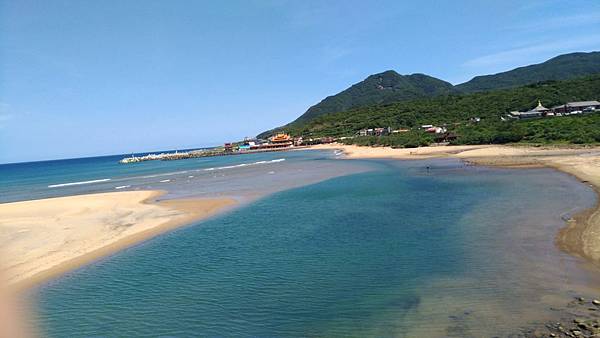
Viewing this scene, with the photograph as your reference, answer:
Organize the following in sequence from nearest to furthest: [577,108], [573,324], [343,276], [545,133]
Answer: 1. [573,324]
2. [343,276]
3. [545,133]
4. [577,108]

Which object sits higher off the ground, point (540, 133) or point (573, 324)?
point (540, 133)

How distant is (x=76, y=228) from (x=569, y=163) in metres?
35.2

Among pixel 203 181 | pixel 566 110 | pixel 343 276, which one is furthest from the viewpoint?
pixel 566 110

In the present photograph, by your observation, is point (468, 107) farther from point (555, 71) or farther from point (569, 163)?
point (555, 71)

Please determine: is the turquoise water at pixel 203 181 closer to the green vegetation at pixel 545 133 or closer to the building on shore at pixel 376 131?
the green vegetation at pixel 545 133

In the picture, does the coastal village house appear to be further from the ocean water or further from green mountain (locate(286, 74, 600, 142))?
the ocean water

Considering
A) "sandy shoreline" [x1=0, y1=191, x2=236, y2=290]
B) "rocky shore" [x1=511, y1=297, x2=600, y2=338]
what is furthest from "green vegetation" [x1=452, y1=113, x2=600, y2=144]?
"rocky shore" [x1=511, y1=297, x2=600, y2=338]

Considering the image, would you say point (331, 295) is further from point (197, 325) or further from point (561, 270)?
point (561, 270)

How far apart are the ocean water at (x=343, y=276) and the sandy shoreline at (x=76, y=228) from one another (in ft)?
4.37

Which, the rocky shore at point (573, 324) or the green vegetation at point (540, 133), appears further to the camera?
the green vegetation at point (540, 133)

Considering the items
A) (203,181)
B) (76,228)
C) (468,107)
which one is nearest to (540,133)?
(203,181)

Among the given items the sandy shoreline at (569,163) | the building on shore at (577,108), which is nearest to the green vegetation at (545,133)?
the sandy shoreline at (569,163)

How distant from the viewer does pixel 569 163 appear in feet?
103

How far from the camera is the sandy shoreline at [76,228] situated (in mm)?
15539
